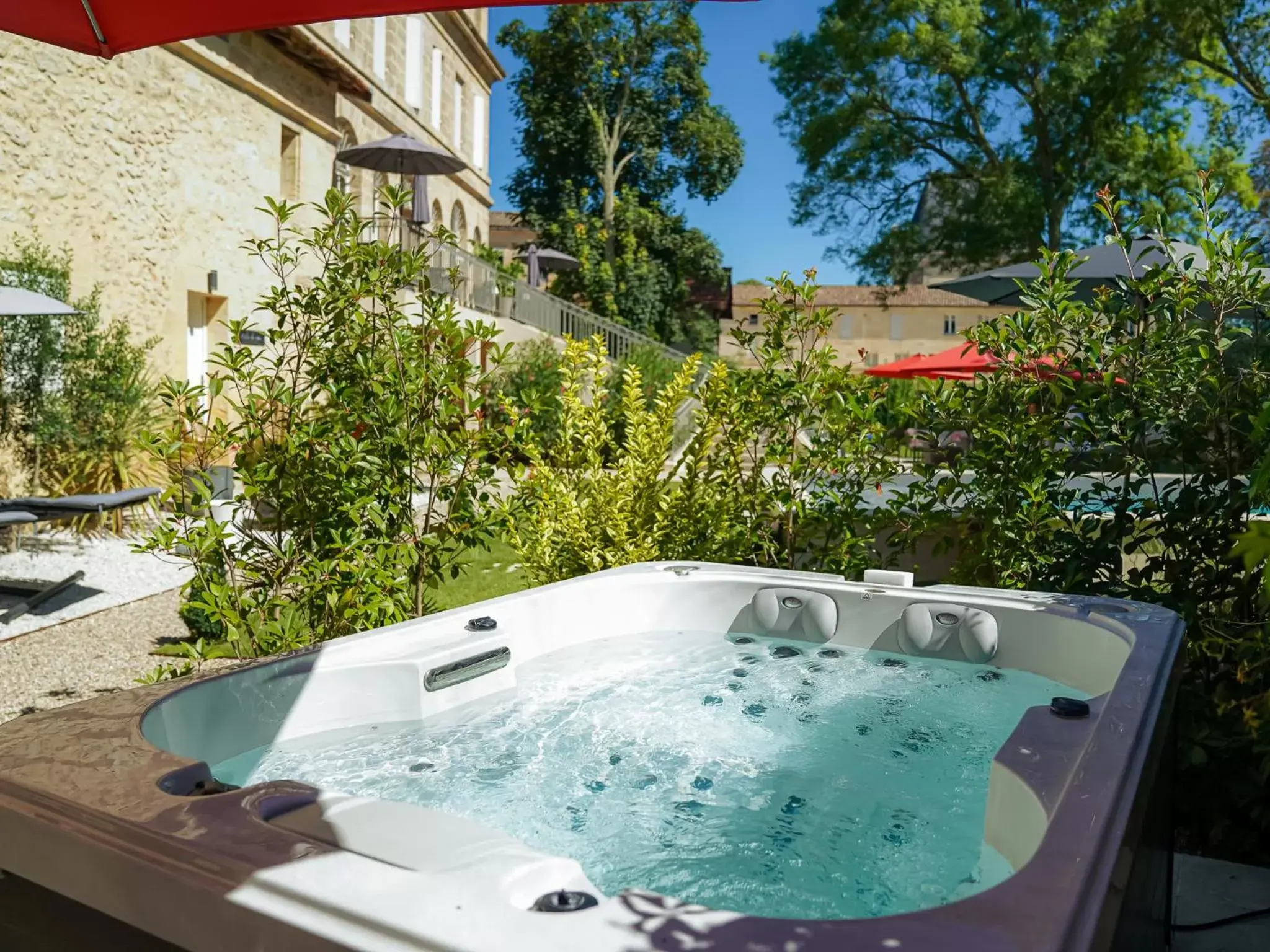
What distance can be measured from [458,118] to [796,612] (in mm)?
18303

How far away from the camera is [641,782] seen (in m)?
2.57

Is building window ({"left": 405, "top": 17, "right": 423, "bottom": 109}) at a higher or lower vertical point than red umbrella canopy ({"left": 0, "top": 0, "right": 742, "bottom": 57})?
higher

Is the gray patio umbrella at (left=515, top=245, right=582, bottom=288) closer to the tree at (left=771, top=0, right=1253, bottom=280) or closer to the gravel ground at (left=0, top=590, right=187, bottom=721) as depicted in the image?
the tree at (left=771, top=0, right=1253, bottom=280)

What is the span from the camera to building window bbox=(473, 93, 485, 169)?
2102cm

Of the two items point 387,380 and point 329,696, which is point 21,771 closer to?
point 329,696

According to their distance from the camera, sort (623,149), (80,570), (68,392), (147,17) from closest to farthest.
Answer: (147,17), (80,570), (68,392), (623,149)

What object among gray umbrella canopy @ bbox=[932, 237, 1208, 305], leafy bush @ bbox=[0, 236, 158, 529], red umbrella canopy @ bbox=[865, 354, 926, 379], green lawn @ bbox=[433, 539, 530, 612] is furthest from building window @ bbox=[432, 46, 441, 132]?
green lawn @ bbox=[433, 539, 530, 612]

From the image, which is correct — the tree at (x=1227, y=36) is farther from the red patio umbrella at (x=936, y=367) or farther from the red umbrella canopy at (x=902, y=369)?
the red umbrella canopy at (x=902, y=369)

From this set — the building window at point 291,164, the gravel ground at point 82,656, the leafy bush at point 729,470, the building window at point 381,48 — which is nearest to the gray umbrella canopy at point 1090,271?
the leafy bush at point 729,470

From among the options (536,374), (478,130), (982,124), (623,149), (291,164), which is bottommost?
(536,374)

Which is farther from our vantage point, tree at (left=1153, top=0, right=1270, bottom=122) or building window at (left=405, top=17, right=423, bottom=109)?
building window at (left=405, top=17, right=423, bottom=109)

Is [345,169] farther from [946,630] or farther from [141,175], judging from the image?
[946,630]

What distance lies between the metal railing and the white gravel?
20.9 ft

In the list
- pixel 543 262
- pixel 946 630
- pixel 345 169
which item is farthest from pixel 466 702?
pixel 543 262
